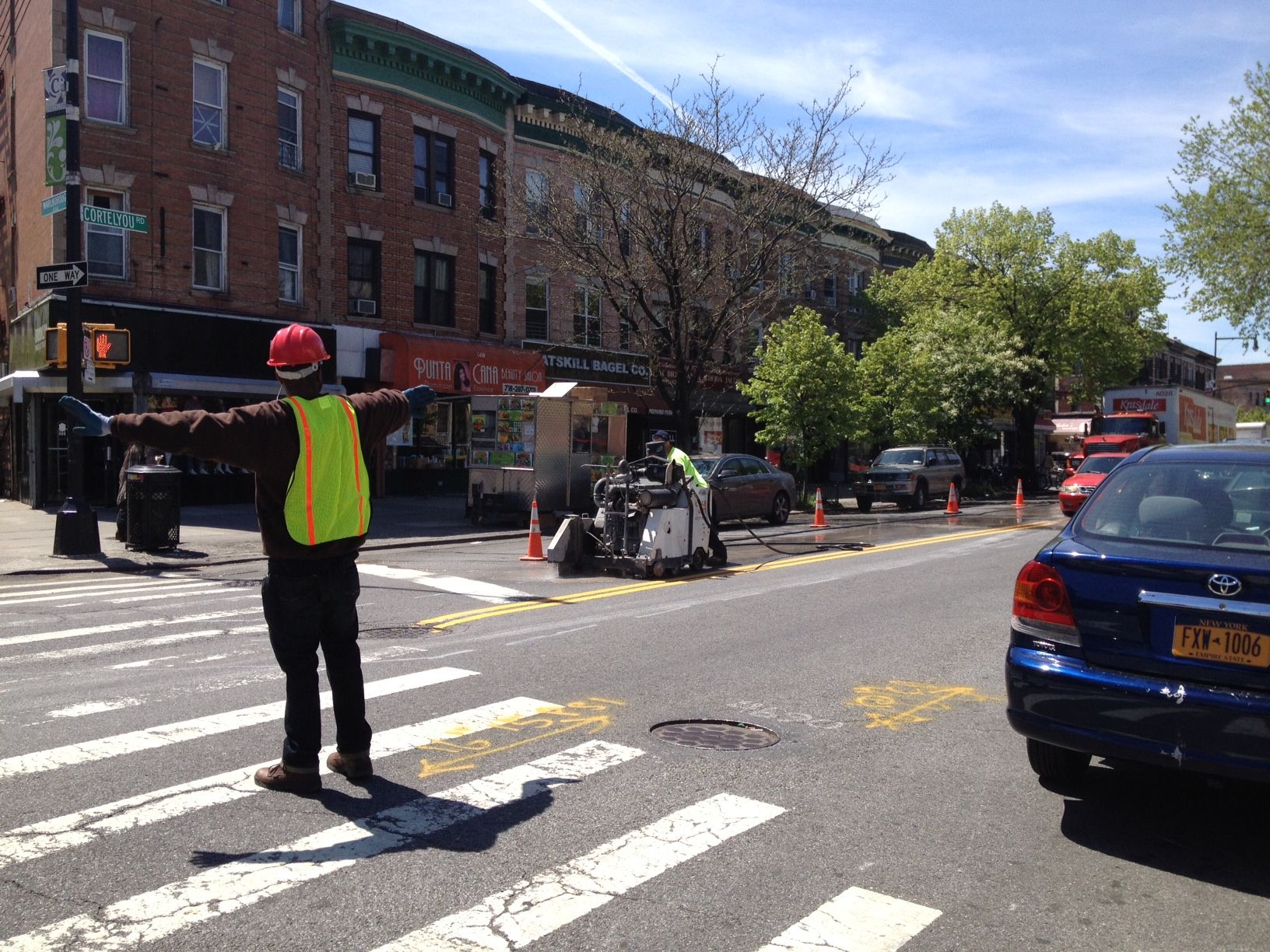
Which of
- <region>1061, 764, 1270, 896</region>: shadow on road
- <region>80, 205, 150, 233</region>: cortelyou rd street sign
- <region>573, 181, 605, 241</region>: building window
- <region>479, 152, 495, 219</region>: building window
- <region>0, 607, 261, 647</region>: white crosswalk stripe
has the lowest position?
<region>1061, 764, 1270, 896</region>: shadow on road

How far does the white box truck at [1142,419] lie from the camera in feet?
116

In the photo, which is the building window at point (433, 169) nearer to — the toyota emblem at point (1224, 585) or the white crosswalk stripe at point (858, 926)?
the toyota emblem at point (1224, 585)

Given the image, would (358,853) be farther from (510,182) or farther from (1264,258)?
(1264,258)

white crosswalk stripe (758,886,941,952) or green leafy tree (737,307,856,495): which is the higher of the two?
green leafy tree (737,307,856,495)

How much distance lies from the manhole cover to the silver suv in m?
23.9

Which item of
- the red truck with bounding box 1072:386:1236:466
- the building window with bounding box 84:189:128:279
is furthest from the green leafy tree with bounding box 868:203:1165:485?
the building window with bounding box 84:189:128:279

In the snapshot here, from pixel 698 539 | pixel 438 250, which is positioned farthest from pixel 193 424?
pixel 438 250

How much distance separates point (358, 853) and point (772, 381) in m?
25.8

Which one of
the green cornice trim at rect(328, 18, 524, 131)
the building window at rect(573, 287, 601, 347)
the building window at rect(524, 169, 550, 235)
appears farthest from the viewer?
the building window at rect(573, 287, 601, 347)

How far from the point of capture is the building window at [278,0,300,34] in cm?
2500

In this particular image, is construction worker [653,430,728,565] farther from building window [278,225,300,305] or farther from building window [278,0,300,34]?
building window [278,0,300,34]

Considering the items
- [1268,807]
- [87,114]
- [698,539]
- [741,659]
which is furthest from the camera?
[87,114]

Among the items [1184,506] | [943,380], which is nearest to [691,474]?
[1184,506]

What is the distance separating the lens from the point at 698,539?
1444cm
